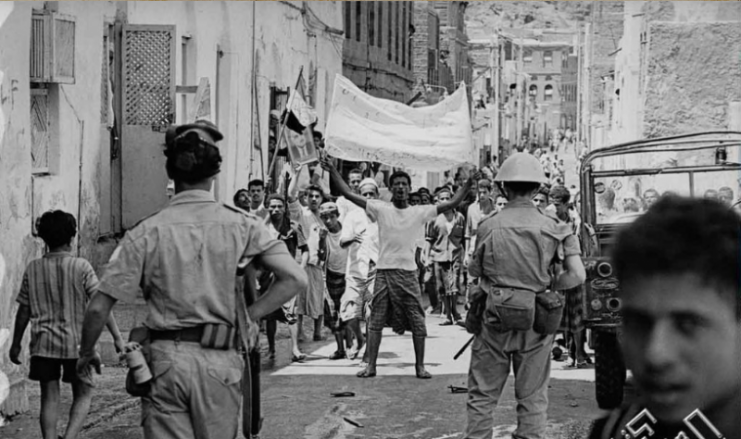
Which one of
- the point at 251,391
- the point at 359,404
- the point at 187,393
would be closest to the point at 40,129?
the point at 359,404

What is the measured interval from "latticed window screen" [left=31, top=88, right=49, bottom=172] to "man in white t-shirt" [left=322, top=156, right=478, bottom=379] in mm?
2925

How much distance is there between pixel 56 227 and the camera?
7531 mm

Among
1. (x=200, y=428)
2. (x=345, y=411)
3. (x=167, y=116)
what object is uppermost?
(x=167, y=116)

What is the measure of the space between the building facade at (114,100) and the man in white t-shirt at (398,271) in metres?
2.88

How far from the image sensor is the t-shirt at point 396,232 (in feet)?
37.2

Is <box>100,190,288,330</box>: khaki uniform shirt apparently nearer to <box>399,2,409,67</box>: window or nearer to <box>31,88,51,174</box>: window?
<box>31,88,51,174</box>: window

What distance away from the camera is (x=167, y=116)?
585 inches

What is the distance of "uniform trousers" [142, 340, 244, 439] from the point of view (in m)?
5.21

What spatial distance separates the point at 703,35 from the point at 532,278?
16.5m

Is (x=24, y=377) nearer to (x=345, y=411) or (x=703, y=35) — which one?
(x=345, y=411)

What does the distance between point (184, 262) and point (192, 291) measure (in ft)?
0.41

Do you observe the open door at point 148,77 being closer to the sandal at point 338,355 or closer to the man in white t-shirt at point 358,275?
the man in white t-shirt at point 358,275

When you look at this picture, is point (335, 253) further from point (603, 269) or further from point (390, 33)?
point (390, 33)

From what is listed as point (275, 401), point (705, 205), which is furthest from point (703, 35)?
point (705, 205)
